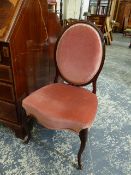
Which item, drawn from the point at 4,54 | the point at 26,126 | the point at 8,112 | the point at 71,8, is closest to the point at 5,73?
the point at 4,54

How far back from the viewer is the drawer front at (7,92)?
1.25 metres

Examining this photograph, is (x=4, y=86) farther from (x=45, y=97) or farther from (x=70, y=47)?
(x=70, y=47)


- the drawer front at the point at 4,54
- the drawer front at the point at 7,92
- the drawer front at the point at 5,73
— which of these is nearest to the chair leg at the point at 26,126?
the drawer front at the point at 7,92

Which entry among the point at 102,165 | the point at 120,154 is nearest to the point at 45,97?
the point at 102,165

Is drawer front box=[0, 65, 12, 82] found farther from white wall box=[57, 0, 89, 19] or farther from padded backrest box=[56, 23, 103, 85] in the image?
white wall box=[57, 0, 89, 19]

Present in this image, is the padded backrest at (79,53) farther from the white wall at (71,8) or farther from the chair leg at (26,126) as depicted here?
the white wall at (71,8)

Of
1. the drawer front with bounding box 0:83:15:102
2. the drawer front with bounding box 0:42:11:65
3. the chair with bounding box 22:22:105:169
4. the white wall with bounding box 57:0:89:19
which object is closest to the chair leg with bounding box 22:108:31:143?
the chair with bounding box 22:22:105:169

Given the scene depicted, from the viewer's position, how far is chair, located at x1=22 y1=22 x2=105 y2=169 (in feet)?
3.66

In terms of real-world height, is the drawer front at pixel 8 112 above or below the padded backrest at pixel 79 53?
below

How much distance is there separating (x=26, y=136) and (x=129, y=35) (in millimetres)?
6510

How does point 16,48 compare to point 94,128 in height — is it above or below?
above

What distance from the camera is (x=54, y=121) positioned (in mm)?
1112

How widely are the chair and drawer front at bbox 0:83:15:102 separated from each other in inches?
4.8

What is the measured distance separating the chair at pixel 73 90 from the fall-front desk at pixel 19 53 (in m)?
0.12
